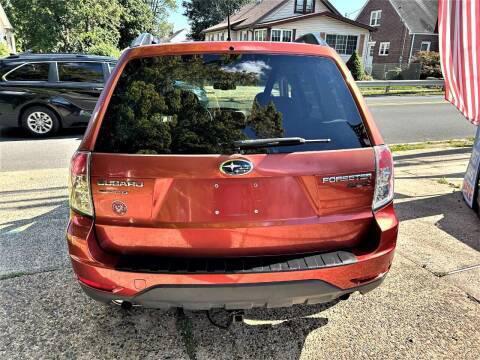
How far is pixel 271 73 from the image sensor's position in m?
2.36

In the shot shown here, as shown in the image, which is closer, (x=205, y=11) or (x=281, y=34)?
(x=281, y=34)

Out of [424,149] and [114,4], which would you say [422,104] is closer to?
[424,149]

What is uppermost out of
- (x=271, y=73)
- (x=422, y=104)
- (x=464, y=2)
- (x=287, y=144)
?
(x=464, y=2)

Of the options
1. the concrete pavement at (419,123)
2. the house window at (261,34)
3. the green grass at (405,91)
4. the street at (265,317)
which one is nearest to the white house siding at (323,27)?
the house window at (261,34)

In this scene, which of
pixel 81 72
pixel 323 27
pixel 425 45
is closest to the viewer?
pixel 81 72

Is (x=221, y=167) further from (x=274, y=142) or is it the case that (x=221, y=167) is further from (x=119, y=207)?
(x=119, y=207)

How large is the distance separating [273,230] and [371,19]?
144 feet

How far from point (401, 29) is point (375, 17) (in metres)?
3.91

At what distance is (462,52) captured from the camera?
15.5 feet

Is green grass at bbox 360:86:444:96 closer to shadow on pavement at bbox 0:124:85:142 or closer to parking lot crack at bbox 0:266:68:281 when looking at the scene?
shadow on pavement at bbox 0:124:85:142

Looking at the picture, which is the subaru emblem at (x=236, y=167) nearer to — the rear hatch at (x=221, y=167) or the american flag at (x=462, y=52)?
the rear hatch at (x=221, y=167)

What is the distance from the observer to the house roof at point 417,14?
3672cm

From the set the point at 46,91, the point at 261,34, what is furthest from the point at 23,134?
the point at 261,34

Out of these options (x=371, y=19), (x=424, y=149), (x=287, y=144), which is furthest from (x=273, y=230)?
(x=371, y=19)
